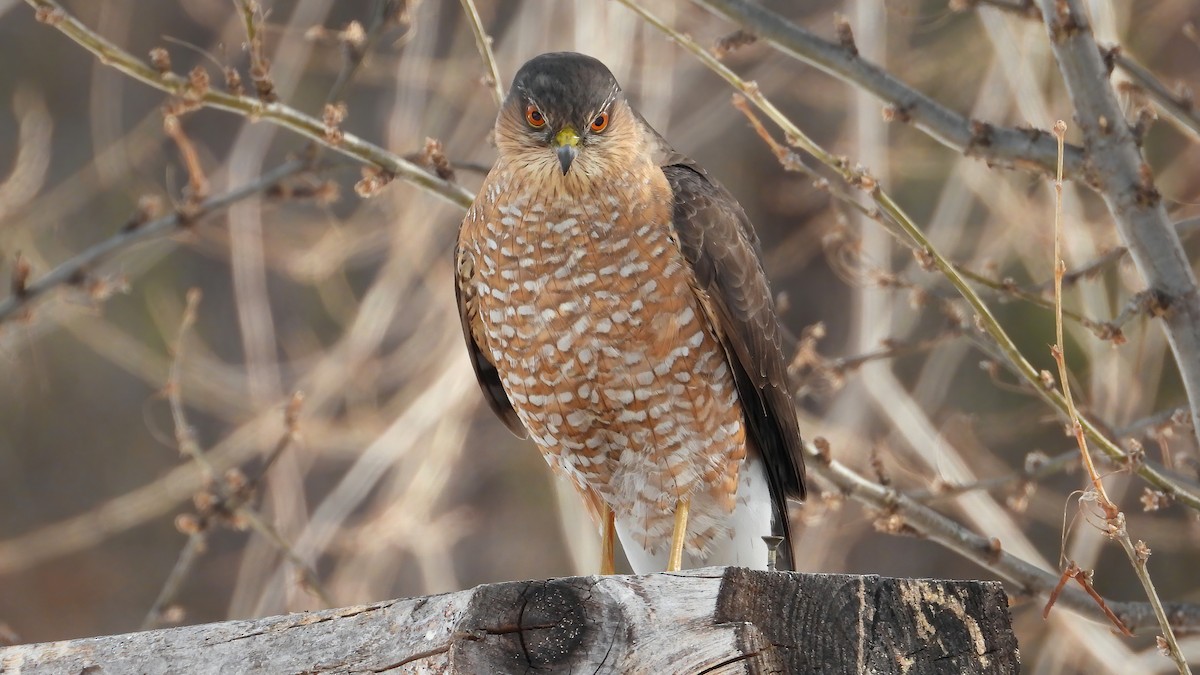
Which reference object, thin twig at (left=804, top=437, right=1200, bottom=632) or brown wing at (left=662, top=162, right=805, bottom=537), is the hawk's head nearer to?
brown wing at (left=662, top=162, right=805, bottom=537)

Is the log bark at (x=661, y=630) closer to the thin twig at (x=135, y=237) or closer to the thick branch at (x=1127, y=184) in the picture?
the thick branch at (x=1127, y=184)

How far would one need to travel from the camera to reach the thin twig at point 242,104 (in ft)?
10.9

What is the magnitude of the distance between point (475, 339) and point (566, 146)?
0.81 meters

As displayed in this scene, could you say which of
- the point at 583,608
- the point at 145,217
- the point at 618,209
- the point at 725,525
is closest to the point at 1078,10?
the point at 618,209

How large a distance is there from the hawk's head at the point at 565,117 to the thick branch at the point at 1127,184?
3.86 feet

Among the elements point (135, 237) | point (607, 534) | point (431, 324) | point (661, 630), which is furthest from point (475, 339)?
point (431, 324)

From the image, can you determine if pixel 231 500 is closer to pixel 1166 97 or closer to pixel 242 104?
pixel 242 104

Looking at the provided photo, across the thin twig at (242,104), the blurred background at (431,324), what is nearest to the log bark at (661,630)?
the blurred background at (431,324)

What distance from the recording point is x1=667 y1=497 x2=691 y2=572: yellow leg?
3.83 m

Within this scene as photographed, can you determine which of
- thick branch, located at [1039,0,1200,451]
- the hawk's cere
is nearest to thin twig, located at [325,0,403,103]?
the hawk's cere

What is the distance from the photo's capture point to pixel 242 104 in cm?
346

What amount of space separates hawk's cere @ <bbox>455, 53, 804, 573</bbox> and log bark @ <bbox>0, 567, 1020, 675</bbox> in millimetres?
Answer: 1582

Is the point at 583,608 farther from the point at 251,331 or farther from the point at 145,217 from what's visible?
the point at 251,331

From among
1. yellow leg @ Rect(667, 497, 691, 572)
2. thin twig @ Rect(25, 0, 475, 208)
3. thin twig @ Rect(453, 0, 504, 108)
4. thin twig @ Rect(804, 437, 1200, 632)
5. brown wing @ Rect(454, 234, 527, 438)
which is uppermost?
thin twig @ Rect(453, 0, 504, 108)
